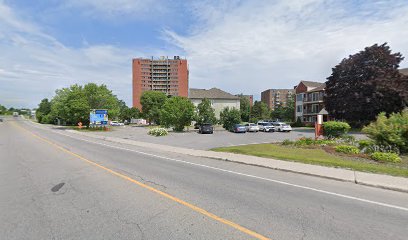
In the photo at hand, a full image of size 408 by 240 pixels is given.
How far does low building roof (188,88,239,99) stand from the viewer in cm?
9123

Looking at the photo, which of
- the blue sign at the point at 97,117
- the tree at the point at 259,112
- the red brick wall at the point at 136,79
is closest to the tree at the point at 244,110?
the tree at the point at 259,112

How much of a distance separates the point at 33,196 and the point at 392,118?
56.6 feet

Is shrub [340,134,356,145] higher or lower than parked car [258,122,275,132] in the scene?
higher

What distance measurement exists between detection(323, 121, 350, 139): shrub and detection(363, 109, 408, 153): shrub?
5529 mm

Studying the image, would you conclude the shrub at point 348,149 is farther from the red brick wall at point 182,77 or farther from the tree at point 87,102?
the red brick wall at point 182,77

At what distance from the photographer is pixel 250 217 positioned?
571 centimetres

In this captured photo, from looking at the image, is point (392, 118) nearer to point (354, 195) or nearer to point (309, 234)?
point (354, 195)

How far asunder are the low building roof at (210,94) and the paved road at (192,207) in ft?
266

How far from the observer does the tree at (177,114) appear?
48.2 m

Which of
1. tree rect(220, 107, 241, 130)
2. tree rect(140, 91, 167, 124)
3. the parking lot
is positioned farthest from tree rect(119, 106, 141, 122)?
the parking lot

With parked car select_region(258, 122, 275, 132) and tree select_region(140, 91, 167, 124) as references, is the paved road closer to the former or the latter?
parked car select_region(258, 122, 275, 132)

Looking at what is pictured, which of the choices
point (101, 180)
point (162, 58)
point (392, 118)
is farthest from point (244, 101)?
point (101, 180)

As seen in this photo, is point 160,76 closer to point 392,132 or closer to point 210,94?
point 210,94

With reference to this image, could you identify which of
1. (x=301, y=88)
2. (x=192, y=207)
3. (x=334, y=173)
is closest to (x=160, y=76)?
(x=301, y=88)
